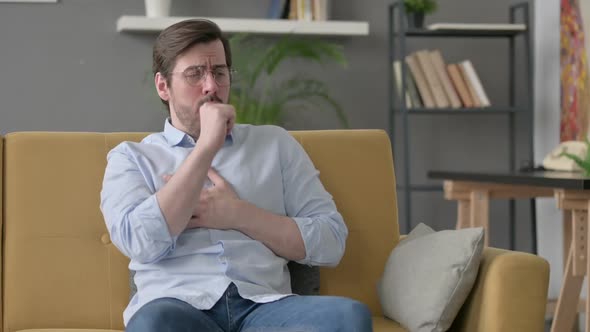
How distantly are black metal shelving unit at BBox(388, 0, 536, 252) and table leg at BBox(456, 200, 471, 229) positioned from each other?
463mm

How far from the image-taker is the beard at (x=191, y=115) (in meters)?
2.34

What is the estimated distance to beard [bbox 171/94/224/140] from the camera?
234 centimetres

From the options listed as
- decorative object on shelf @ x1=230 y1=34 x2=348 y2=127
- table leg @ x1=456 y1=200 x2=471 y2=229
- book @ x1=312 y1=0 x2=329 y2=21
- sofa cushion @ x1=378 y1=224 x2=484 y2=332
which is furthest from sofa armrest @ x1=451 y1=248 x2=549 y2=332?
book @ x1=312 y1=0 x2=329 y2=21

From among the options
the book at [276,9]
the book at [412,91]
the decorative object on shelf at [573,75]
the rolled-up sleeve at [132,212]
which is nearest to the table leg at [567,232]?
the decorative object on shelf at [573,75]

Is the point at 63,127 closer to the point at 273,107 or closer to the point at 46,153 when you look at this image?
the point at 273,107

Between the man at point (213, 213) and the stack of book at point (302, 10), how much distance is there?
251 cm

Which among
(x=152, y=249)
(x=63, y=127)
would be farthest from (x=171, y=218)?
(x=63, y=127)

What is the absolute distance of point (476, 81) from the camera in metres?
4.94

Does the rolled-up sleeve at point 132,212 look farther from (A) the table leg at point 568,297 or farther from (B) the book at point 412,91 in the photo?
(B) the book at point 412,91

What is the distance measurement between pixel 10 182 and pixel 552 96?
11.0ft

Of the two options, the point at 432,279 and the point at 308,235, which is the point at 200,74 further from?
the point at 432,279

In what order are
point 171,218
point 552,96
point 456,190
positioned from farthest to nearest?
1. point 552,96
2. point 456,190
3. point 171,218

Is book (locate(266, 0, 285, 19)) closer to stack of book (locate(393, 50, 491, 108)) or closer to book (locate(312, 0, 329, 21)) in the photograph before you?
book (locate(312, 0, 329, 21))

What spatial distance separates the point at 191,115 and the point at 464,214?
2.30 m
